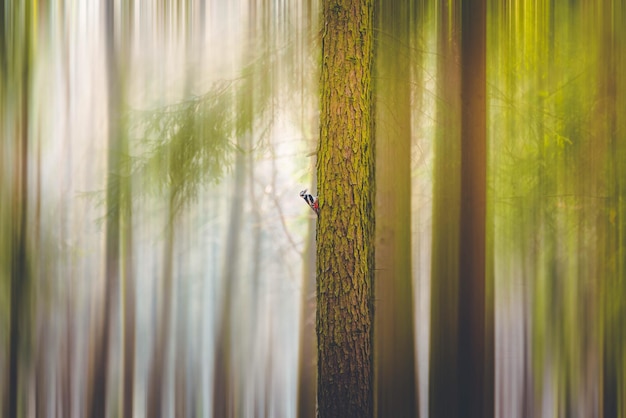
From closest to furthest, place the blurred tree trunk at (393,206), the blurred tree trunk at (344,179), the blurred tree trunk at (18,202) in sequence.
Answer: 1. the blurred tree trunk at (344,179)
2. the blurred tree trunk at (393,206)
3. the blurred tree trunk at (18,202)

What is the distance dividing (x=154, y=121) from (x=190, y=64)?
355 millimetres

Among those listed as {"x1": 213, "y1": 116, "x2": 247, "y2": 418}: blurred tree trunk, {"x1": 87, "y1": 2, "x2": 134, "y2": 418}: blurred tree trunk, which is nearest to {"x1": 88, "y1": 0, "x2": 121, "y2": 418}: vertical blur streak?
{"x1": 87, "y1": 2, "x2": 134, "y2": 418}: blurred tree trunk

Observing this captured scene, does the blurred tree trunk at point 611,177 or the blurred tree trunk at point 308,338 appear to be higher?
the blurred tree trunk at point 611,177

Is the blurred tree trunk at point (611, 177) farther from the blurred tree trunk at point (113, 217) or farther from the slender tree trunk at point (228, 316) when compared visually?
the blurred tree trunk at point (113, 217)

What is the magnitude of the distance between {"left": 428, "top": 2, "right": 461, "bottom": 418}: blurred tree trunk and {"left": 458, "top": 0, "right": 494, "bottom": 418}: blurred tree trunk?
3cm

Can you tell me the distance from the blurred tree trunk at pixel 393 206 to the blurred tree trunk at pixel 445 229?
134mm

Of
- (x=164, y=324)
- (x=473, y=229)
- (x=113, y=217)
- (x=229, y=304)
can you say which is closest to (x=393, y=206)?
(x=473, y=229)

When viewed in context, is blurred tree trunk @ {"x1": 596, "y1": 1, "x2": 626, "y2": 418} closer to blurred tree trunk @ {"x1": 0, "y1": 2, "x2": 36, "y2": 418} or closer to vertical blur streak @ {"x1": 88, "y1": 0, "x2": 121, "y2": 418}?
vertical blur streak @ {"x1": 88, "y1": 0, "x2": 121, "y2": 418}

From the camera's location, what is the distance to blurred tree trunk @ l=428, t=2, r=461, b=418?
2688mm

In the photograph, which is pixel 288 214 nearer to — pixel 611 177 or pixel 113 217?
pixel 113 217

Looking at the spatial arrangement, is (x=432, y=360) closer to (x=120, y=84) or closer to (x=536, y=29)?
(x=536, y=29)

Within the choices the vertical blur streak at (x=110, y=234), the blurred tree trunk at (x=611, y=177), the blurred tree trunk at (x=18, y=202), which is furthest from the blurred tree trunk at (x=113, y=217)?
the blurred tree trunk at (x=611, y=177)

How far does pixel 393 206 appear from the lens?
268cm

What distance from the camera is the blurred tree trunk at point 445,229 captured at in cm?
269
